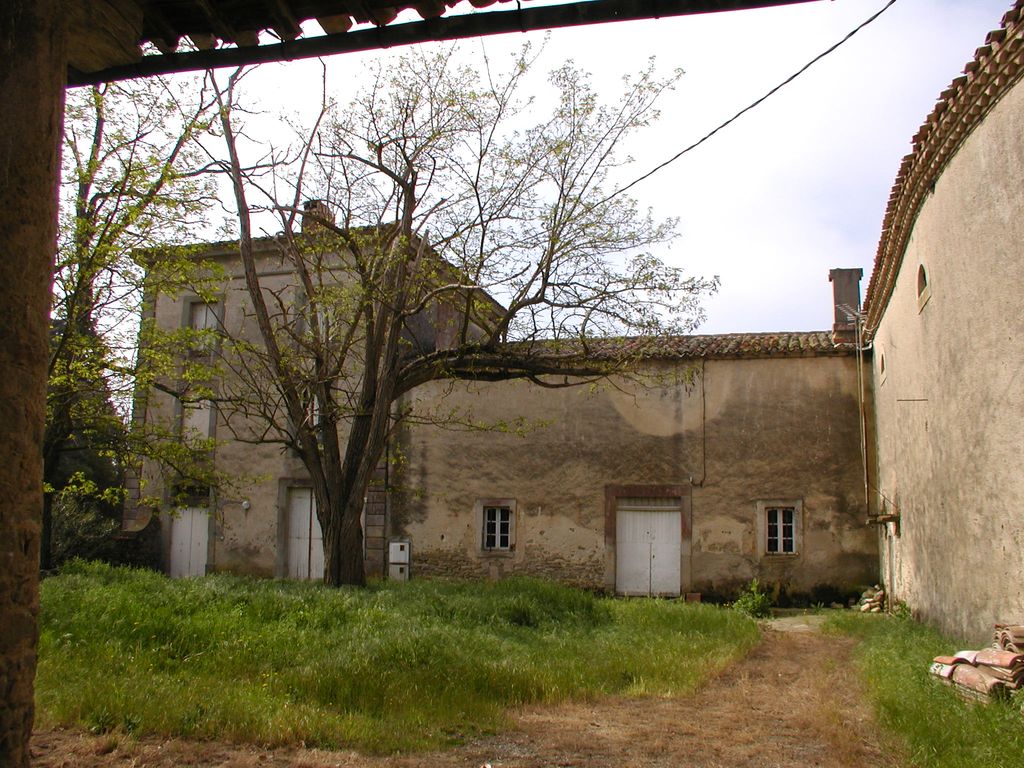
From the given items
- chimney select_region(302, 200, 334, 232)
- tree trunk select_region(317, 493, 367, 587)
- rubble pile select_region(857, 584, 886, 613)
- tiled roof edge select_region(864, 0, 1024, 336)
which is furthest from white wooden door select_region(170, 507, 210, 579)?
tiled roof edge select_region(864, 0, 1024, 336)

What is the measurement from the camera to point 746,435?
17688 millimetres

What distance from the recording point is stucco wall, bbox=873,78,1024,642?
770 cm

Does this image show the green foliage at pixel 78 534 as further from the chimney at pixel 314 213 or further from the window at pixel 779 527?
the window at pixel 779 527

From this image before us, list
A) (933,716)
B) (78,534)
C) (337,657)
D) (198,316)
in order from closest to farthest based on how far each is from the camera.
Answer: (933,716)
(337,657)
(78,534)
(198,316)

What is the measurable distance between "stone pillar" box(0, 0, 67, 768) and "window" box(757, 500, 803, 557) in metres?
15.6

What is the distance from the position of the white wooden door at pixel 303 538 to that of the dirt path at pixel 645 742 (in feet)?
41.4

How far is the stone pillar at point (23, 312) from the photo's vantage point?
3.11 metres

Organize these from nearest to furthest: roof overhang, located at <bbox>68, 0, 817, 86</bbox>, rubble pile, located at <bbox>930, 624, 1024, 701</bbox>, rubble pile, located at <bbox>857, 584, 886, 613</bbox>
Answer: roof overhang, located at <bbox>68, 0, 817, 86</bbox> < rubble pile, located at <bbox>930, 624, 1024, 701</bbox> < rubble pile, located at <bbox>857, 584, 886, 613</bbox>

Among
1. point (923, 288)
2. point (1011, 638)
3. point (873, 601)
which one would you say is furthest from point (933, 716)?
point (873, 601)

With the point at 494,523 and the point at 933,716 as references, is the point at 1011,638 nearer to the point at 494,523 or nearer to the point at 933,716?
the point at 933,716

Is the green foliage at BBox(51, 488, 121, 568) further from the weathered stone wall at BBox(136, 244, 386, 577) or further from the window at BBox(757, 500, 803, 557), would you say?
the window at BBox(757, 500, 803, 557)

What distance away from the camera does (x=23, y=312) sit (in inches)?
127

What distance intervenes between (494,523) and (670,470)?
3882mm

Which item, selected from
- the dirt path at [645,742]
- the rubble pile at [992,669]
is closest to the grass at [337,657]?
the dirt path at [645,742]
